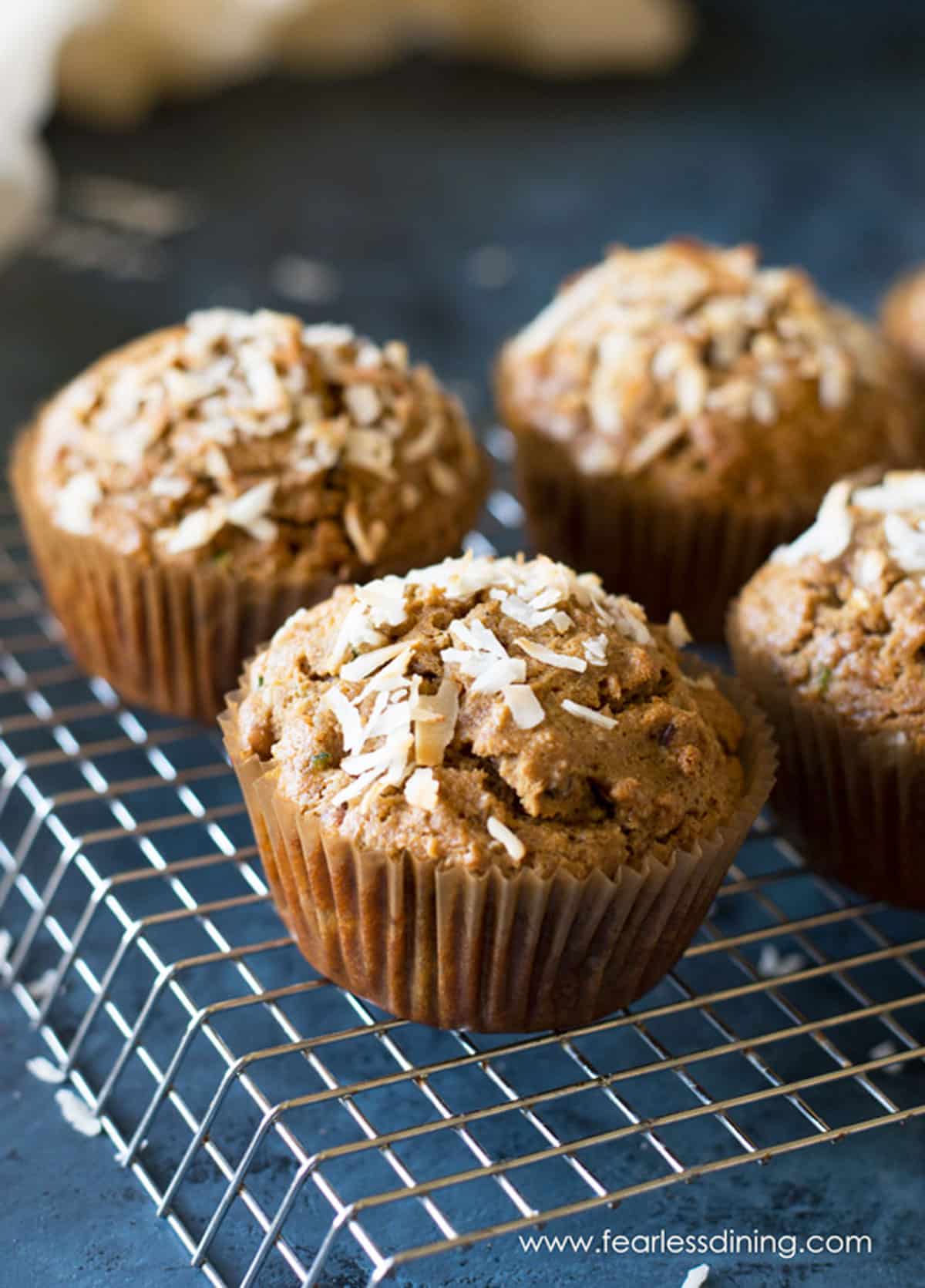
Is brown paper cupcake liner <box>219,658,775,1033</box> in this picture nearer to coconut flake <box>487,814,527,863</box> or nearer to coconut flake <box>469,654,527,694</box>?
coconut flake <box>487,814,527,863</box>

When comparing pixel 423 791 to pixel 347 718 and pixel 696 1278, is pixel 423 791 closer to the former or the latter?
pixel 347 718

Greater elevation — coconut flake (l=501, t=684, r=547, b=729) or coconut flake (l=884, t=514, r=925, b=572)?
coconut flake (l=884, t=514, r=925, b=572)

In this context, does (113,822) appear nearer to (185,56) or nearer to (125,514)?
(125,514)

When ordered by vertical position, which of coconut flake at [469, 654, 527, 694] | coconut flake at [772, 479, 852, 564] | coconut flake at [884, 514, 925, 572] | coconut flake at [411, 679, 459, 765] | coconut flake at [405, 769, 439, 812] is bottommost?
coconut flake at [405, 769, 439, 812]

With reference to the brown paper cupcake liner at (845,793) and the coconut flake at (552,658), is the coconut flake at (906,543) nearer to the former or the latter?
the brown paper cupcake liner at (845,793)

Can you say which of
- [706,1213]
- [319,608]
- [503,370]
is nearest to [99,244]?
[503,370]

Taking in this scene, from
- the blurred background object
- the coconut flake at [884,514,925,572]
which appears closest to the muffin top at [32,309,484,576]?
the coconut flake at [884,514,925,572]

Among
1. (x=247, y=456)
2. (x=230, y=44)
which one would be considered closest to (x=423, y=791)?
(x=247, y=456)
